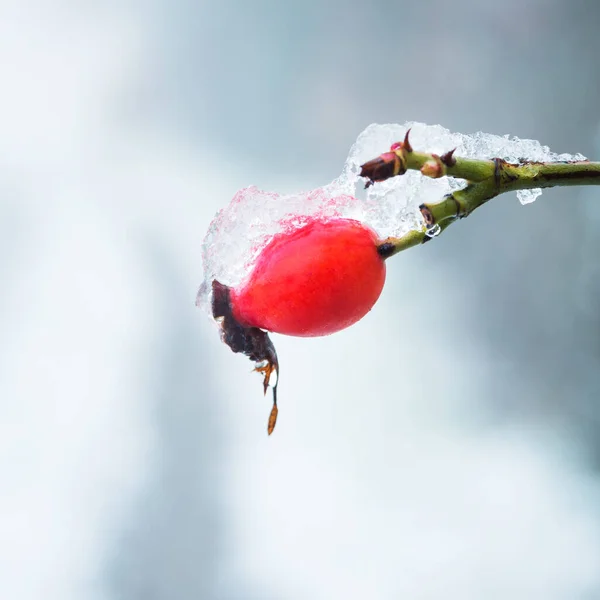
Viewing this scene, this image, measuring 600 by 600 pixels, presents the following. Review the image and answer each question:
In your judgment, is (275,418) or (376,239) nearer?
(376,239)

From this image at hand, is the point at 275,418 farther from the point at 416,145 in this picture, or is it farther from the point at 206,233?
the point at 416,145

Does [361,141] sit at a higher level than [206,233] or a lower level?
higher

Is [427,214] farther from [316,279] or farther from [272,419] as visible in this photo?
[272,419]

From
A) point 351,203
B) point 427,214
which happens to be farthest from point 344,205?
point 427,214

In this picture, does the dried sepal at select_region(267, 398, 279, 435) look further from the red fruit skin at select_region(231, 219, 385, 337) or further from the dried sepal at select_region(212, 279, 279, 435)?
the red fruit skin at select_region(231, 219, 385, 337)

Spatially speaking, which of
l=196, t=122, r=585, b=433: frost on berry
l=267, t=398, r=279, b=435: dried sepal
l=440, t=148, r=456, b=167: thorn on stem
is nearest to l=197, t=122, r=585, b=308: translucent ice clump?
l=196, t=122, r=585, b=433: frost on berry

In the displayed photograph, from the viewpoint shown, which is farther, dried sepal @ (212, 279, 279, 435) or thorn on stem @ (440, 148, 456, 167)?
dried sepal @ (212, 279, 279, 435)

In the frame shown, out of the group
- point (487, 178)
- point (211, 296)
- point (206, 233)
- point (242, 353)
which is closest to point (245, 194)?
point (206, 233)
